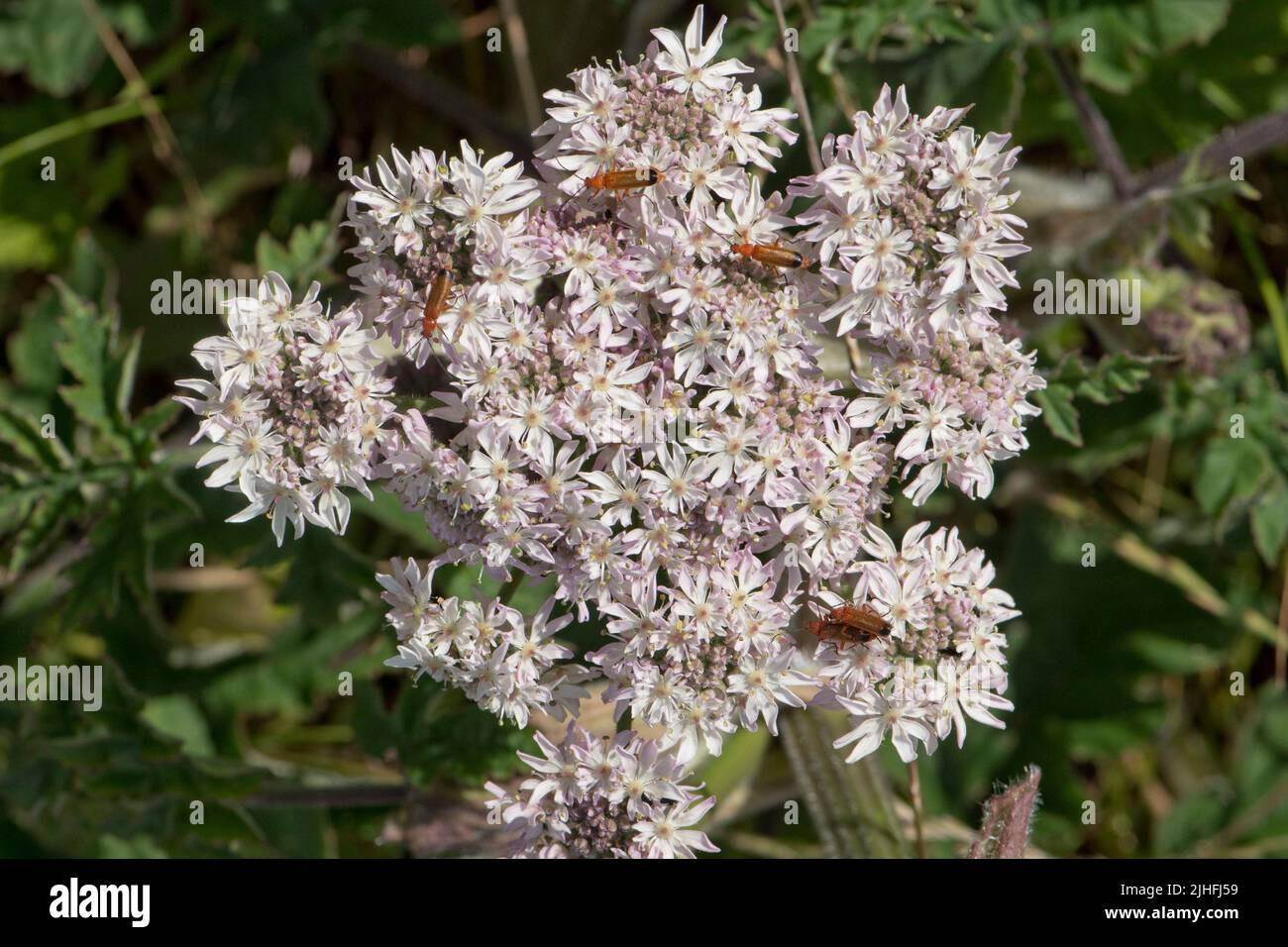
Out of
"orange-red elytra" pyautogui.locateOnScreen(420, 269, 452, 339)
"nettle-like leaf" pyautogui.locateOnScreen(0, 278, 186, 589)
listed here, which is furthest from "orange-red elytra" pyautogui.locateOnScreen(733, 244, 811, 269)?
"nettle-like leaf" pyautogui.locateOnScreen(0, 278, 186, 589)

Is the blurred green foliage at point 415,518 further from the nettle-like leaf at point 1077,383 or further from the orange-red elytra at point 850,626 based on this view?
the orange-red elytra at point 850,626

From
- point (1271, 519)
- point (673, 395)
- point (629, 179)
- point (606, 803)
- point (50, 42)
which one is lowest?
point (606, 803)

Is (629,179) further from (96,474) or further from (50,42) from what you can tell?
(50,42)

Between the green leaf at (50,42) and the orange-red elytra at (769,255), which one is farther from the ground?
the green leaf at (50,42)

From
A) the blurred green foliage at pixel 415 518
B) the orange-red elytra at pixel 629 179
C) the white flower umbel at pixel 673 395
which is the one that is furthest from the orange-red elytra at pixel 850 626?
the orange-red elytra at pixel 629 179

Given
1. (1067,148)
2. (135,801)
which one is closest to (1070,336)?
(1067,148)

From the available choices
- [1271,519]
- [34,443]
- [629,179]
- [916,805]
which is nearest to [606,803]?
[916,805]

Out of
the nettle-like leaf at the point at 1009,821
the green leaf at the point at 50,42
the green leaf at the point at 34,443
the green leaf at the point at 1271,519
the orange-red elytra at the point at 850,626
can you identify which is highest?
the green leaf at the point at 50,42
